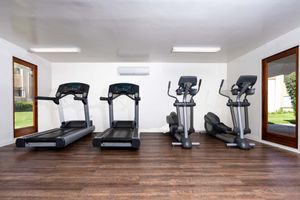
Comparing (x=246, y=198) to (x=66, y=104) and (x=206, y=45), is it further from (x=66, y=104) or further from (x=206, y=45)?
(x=66, y=104)

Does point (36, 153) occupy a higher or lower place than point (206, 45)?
lower

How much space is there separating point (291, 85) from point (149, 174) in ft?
10.9

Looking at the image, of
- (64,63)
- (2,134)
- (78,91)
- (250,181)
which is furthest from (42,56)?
(250,181)

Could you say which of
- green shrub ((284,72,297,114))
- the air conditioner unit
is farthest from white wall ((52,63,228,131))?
green shrub ((284,72,297,114))

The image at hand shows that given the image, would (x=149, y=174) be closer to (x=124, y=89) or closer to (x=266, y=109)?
(x=124, y=89)

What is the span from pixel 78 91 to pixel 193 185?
373 cm

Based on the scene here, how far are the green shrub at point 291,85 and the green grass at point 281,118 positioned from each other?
25 cm

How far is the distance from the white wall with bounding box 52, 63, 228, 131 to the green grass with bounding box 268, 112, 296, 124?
178 cm

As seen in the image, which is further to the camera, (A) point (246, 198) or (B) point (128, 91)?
(B) point (128, 91)

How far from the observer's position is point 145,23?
3.18m

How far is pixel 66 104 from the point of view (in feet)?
19.9

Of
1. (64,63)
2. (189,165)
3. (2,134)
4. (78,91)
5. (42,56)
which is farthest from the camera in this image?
(64,63)

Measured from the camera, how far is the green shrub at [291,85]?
3.72 metres

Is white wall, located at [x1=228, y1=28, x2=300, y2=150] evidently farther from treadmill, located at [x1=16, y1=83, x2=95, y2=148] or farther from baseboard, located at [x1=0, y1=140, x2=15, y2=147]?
baseboard, located at [x1=0, y1=140, x2=15, y2=147]
